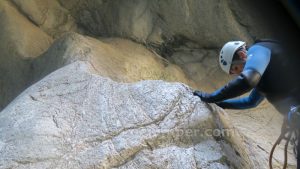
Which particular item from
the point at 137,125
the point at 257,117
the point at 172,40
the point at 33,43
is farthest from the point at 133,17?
the point at 137,125

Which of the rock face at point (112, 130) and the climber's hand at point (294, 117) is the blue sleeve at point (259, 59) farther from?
the rock face at point (112, 130)

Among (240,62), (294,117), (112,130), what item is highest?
(240,62)

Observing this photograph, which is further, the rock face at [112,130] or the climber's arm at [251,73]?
the rock face at [112,130]

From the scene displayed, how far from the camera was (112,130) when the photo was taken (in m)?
3.12

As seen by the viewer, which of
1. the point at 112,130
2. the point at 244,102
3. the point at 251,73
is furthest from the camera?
the point at 244,102

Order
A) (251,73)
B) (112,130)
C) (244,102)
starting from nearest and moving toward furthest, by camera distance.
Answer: (251,73), (112,130), (244,102)

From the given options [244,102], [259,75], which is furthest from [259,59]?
[244,102]

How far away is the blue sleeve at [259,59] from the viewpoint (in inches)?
110

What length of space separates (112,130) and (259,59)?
1.25m

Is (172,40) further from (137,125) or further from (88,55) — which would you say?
(137,125)

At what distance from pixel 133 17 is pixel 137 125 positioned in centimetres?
377

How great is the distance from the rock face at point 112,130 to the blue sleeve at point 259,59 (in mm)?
582

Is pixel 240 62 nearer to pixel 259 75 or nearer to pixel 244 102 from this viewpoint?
pixel 259 75

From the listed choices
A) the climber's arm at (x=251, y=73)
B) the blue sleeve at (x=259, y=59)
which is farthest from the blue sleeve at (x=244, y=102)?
the blue sleeve at (x=259, y=59)
